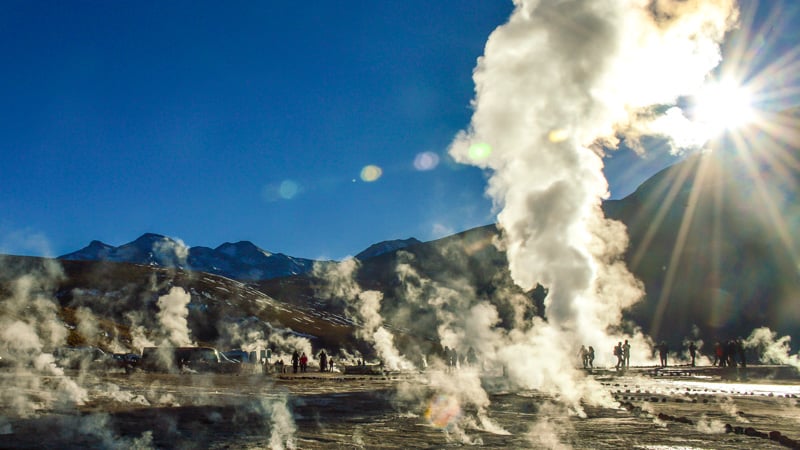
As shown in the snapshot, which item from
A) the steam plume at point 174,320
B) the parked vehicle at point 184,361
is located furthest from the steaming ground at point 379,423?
the steam plume at point 174,320


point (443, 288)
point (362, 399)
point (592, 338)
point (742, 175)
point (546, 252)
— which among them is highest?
point (742, 175)

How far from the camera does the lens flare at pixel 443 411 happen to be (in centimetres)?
1468

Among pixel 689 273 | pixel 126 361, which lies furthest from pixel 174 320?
pixel 689 273

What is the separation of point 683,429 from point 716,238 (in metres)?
122

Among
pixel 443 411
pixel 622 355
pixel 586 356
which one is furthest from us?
pixel 622 355

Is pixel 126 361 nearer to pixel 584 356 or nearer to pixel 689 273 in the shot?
pixel 584 356

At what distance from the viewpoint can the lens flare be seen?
578 inches

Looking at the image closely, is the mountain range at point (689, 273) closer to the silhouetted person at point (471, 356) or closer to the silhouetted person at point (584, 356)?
the silhouetted person at point (471, 356)

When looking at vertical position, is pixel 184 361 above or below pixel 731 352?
below

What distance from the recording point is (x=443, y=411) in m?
17.5

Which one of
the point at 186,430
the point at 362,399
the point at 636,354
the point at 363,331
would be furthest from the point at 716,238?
the point at 186,430

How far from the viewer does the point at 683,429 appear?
43.5 ft

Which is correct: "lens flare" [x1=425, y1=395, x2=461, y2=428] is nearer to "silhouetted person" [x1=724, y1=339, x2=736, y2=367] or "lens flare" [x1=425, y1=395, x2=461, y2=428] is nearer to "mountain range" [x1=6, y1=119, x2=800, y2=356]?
"silhouetted person" [x1=724, y1=339, x2=736, y2=367]

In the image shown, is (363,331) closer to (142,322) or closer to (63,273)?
(142,322)
